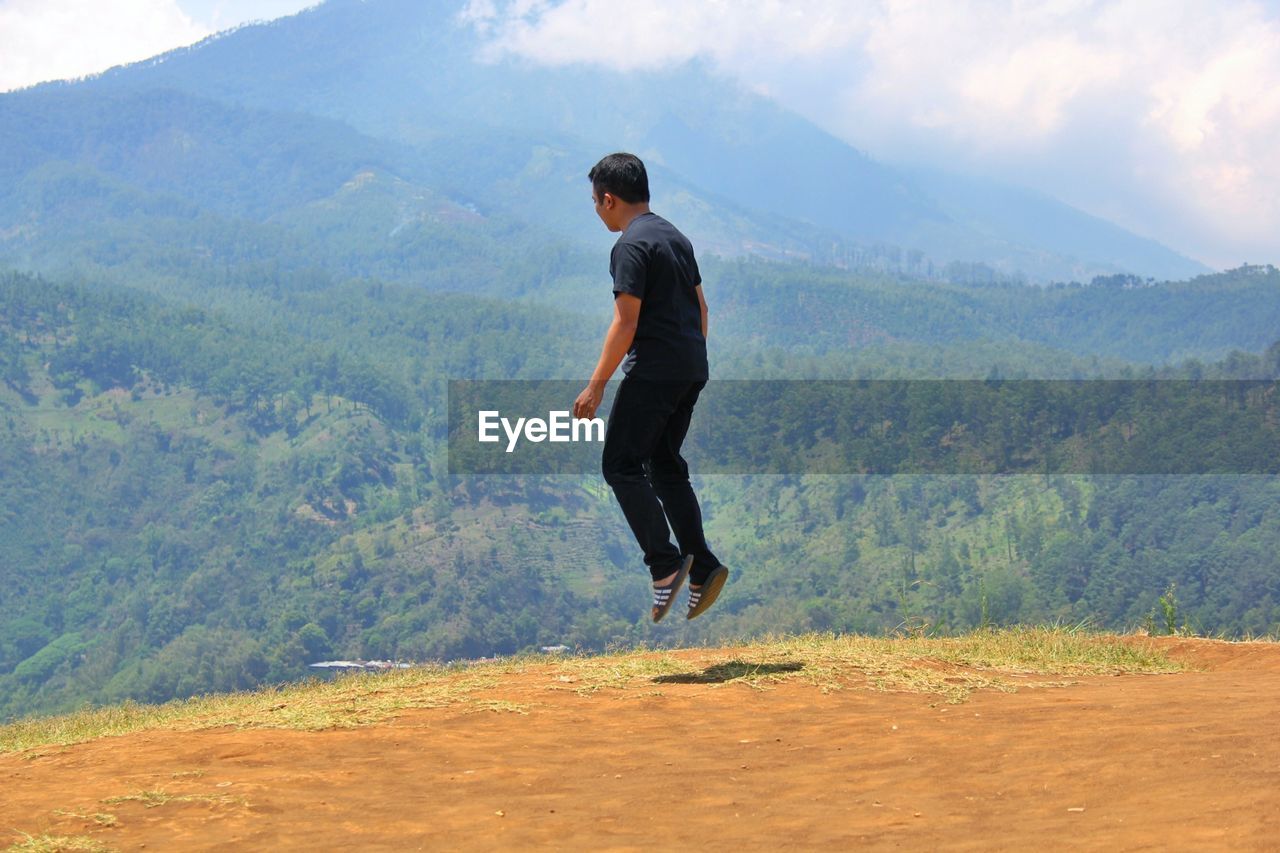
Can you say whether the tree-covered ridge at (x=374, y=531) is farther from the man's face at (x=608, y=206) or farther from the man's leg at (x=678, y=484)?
the man's face at (x=608, y=206)

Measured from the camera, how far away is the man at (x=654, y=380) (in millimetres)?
6805

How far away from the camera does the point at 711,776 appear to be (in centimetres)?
509

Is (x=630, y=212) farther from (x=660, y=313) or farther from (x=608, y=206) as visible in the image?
(x=660, y=313)

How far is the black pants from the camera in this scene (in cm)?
685

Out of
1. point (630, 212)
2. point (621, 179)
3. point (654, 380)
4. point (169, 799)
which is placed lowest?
point (169, 799)

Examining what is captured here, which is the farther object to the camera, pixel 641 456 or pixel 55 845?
pixel 641 456

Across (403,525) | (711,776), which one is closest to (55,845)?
(711,776)

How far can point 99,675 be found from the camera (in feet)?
366

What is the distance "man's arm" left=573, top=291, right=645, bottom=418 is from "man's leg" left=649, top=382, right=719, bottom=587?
1.74 feet

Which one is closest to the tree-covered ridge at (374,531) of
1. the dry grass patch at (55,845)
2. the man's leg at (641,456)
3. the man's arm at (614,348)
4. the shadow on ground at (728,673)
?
the shadow on ground at (728,673)

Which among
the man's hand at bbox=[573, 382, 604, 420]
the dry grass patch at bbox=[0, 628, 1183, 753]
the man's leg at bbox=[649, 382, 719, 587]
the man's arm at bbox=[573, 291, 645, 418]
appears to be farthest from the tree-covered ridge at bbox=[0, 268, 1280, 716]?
the man's hand at bbox=[573, 382, 604, 420]

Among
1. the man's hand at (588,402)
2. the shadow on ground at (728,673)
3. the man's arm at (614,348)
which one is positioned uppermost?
the man's arm at (614,348)

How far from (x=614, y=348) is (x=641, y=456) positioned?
0.57 m

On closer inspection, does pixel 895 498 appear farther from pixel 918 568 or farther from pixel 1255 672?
pixel 1255 672
